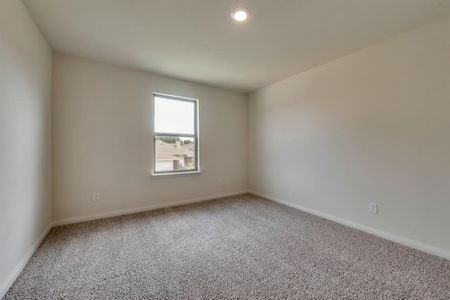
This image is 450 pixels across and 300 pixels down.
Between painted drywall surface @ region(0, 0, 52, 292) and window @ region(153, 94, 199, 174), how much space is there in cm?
149

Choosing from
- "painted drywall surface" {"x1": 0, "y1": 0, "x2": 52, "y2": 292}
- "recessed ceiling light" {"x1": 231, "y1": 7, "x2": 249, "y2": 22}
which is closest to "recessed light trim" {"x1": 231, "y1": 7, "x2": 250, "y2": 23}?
"recessed ceiling light" {"x1": 231, "y1": 7, "x2": 249, "y2": 22}

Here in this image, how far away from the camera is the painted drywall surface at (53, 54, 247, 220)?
2709mm

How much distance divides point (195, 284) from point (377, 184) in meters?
2.38

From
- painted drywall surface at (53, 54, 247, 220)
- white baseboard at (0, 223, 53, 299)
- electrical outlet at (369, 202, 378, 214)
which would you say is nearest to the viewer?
white baseboard at (0, 223, 53, 299)

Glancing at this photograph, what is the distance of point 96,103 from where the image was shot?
2.91m

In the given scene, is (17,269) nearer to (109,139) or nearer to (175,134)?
(109,139)

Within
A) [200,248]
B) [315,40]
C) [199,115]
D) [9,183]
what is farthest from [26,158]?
[315,40]

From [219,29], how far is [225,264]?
2.40 m

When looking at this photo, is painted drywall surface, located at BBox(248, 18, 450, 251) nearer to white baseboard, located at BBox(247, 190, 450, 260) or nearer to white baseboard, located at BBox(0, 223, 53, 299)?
white baseboard, located at BBox(247, 190, 450, 260)

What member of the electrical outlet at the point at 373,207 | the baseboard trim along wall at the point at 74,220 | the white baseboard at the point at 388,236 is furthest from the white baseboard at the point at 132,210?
the electrical outlet at the point at 373,207

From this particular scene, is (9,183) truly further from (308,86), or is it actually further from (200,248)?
(308,86)

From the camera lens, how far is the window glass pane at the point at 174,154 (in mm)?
3525

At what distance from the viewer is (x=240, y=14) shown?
1.87 m

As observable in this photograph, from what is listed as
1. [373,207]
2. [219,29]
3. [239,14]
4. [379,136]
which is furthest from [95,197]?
[379,136]
